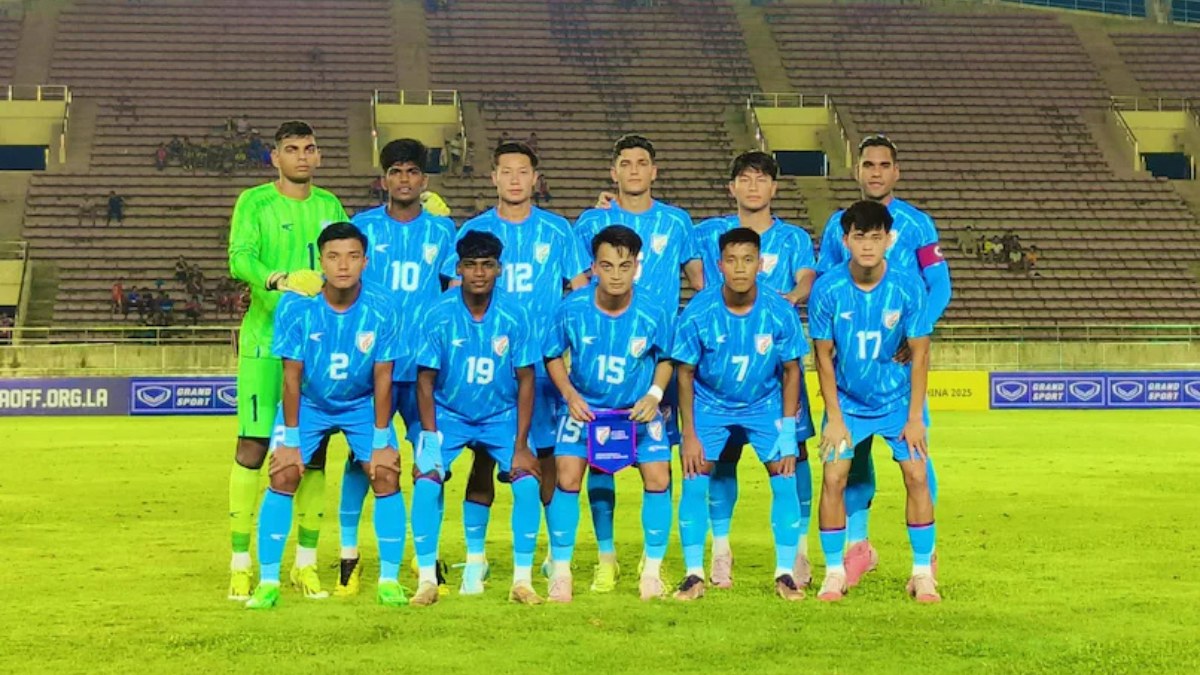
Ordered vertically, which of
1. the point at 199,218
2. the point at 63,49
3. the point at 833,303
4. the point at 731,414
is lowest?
the point at 731,414

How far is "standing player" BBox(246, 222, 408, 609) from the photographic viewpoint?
26.1 ft

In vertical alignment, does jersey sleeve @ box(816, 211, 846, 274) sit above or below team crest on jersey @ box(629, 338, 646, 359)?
above

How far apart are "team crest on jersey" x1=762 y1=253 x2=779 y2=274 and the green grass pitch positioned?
6.09 ft

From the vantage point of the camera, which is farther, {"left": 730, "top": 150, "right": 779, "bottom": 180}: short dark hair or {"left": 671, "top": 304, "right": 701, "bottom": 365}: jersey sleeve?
{"left": 730, "top": 150, "right": 779, "bottom": 180}: short dark hair

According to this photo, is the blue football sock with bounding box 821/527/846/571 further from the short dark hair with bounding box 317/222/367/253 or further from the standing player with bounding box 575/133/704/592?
the short dark hair with bounding box 317/222/367/253

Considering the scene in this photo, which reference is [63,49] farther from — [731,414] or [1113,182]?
[731,414]

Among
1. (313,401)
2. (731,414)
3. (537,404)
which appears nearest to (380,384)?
(313,401)

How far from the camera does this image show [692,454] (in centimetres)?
824

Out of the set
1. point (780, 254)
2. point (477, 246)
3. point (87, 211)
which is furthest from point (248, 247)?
point (87, 211)

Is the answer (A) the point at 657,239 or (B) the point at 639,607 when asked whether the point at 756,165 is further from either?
(B) the point at 639,607

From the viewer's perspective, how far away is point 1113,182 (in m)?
44.1

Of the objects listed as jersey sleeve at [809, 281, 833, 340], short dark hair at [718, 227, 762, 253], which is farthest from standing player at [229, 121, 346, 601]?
jersey sleeve at [809, 281, 833, 340]

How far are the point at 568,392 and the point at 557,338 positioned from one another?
1.06 ft

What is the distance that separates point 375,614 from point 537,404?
1548 millimetres
